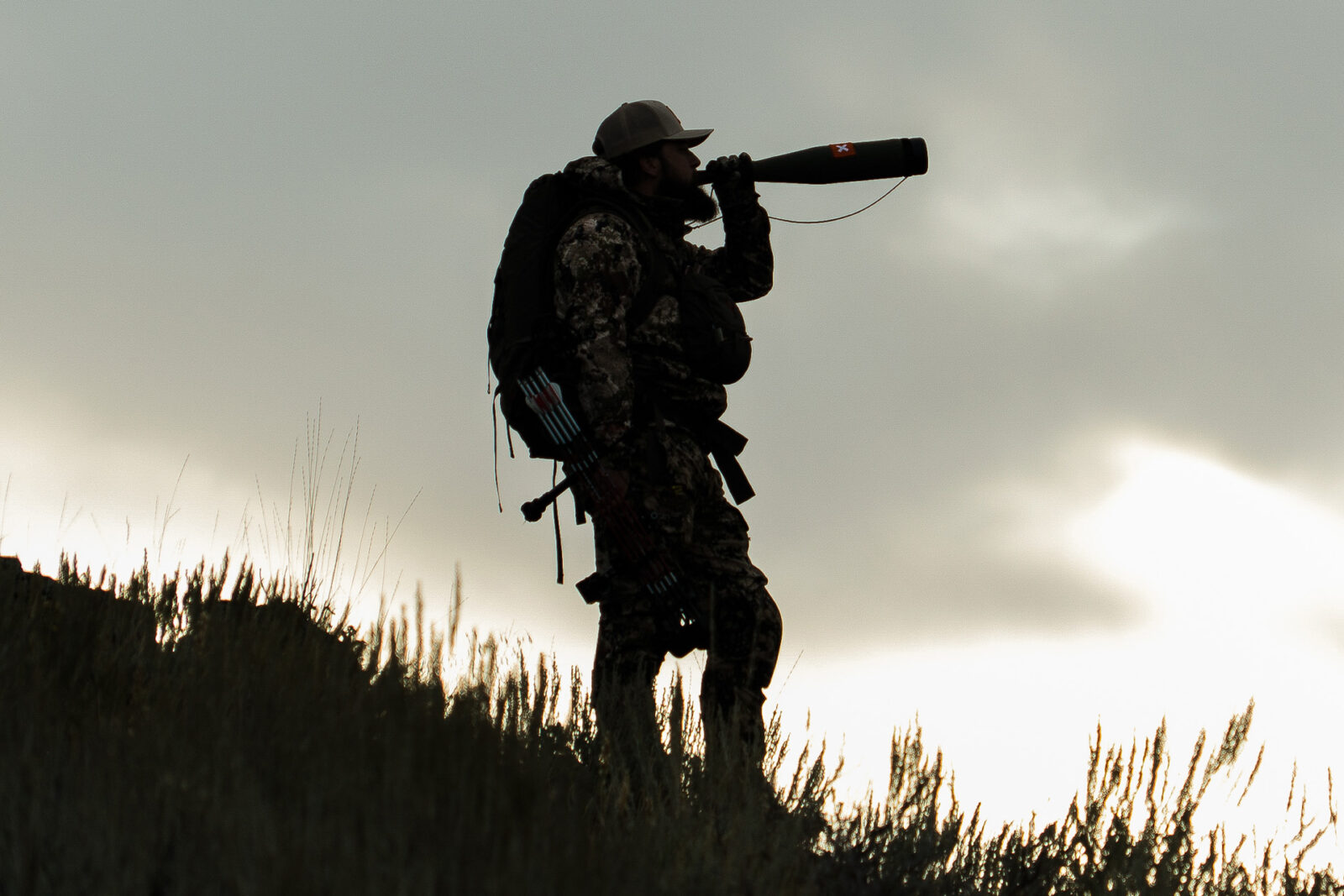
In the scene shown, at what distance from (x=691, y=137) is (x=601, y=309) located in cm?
100

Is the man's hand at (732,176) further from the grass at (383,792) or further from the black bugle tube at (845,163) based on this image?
the grass at (383,792)

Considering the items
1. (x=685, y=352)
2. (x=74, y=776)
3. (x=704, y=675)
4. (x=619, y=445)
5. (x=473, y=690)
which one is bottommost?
(x=74, y=776)

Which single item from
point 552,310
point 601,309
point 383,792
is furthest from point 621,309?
point 383,792

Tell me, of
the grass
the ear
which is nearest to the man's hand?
the ear

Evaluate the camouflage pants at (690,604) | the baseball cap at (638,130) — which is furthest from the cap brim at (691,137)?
the camouflage pants at (690,604)

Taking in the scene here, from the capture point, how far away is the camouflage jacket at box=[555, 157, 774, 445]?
489 centimetres

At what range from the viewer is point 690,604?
16.3ft

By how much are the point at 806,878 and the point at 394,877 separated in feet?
4.24

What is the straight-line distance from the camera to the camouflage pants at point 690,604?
4.94 meters

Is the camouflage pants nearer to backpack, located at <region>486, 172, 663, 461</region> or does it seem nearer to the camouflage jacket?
the camouflage jacket

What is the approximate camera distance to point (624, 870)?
2928mm

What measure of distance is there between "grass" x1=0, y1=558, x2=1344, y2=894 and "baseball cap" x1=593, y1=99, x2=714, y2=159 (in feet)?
6.96

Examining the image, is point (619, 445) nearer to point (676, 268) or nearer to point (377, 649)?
point (676, 268)

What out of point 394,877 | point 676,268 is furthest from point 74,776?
point 676,268
